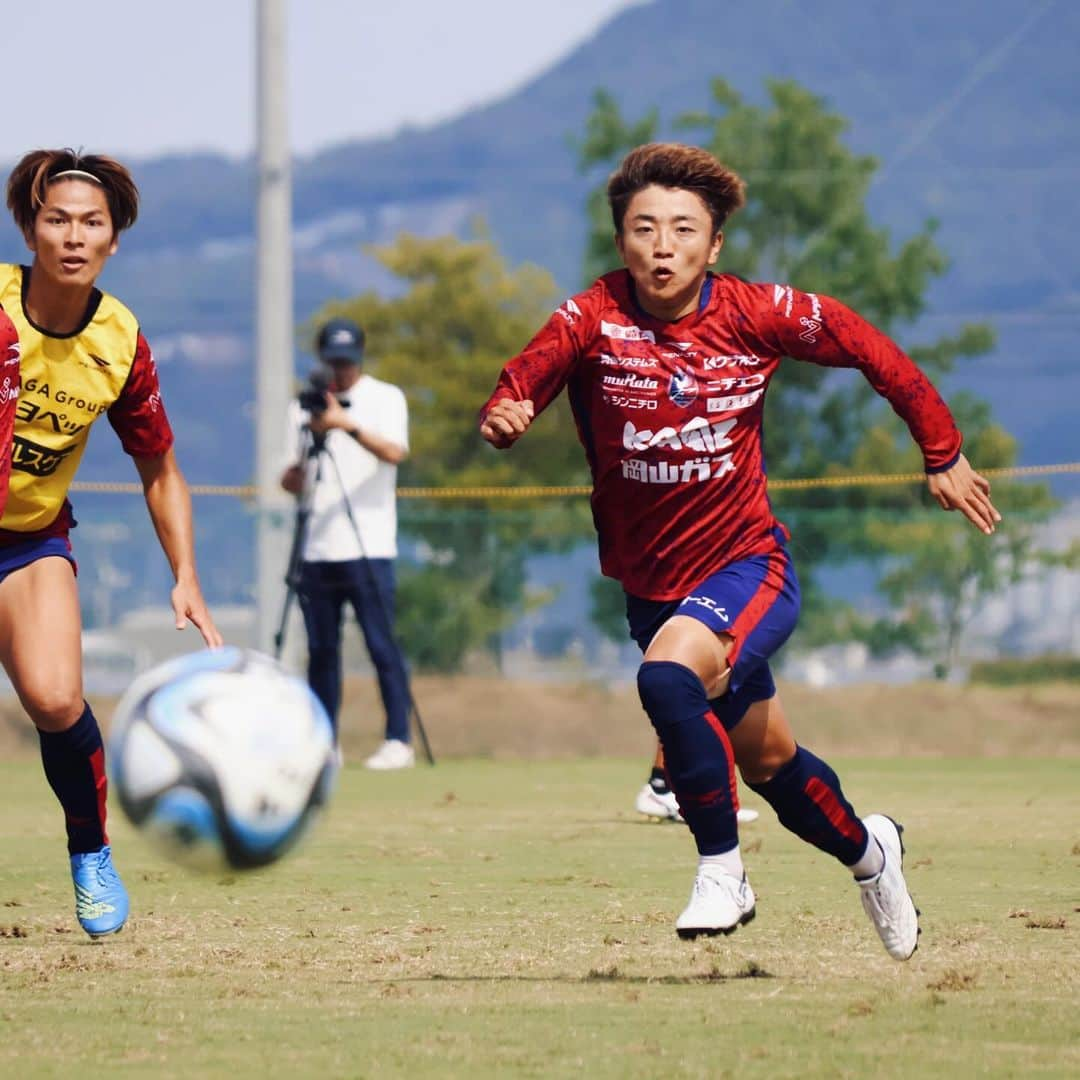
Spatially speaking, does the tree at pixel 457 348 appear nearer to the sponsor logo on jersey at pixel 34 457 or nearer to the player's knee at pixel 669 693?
the sponsor logo on jersey at pixel 34 457

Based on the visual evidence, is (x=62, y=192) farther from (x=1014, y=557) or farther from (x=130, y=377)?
(x=1014, y=557)

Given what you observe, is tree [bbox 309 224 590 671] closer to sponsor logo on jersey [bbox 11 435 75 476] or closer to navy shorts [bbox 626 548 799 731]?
sponsor logo on jersey [bbox 11 435 75 476]

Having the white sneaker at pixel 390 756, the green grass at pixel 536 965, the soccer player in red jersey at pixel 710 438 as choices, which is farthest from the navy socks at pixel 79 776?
the white sneaker at pixel 390 756

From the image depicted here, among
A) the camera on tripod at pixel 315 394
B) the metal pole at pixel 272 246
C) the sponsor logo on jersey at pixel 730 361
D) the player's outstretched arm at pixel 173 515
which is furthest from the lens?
the metal pole at pixel 272 246

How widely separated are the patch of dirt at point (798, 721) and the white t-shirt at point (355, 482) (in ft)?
9.89

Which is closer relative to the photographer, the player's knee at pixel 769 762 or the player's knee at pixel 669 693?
the player's knee at pixel 669 693

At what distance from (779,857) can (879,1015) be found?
11.2 ft

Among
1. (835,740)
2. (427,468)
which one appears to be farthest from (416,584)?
(427,468)

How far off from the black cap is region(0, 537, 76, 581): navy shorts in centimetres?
570

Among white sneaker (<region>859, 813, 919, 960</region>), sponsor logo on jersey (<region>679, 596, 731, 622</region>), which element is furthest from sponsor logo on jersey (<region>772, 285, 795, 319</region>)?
white sneaker (<region>859, 813, 919, 960</region>)

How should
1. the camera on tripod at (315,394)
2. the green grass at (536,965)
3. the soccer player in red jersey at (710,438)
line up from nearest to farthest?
1. the green grass at (536,965)
2. the soccer player in red jersey at (710,438)
3. the camera on tripod at (315,394)

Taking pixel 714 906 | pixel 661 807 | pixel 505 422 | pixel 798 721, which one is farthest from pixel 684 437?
pixel 798 721

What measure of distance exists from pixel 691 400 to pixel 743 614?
551mm

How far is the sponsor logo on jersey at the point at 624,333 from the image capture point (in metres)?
5.69
